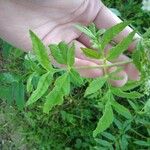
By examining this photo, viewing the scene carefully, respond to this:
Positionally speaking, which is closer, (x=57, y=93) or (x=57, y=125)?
(x=57, y=93)

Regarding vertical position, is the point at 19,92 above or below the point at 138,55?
below

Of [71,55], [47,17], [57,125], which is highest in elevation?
[71,55]

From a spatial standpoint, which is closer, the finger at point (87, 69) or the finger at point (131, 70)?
the finger at point (87, 69)

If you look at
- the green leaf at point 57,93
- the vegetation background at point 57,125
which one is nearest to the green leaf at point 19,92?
the vegetation background at point 57,125

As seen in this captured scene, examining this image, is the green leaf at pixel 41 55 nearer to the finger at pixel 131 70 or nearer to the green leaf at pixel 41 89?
the green leaf at pixel 41 89

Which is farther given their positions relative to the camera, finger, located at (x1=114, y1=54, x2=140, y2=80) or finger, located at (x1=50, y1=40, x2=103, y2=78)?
finger, located at (x1=114, y1=54, x2=140, y2=80)

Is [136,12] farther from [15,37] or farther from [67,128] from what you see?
[15,37]

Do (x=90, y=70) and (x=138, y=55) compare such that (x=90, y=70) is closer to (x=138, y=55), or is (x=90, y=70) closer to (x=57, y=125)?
(x=138, y=55)

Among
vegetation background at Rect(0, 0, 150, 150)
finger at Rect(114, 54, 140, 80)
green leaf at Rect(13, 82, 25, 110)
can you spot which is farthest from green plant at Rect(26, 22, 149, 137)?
vegetation background at Rect(0, 0, 150, 150)

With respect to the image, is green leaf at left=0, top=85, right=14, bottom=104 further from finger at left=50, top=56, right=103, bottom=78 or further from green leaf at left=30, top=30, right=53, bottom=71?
green leaf at left=30, top=30, right=53, bottom=71

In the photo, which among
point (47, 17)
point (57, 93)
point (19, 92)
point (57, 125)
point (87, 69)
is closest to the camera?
point (57, 93)

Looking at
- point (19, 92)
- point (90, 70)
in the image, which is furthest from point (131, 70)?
point (19, 92)

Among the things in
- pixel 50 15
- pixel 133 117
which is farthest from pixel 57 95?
pixel 133 117
